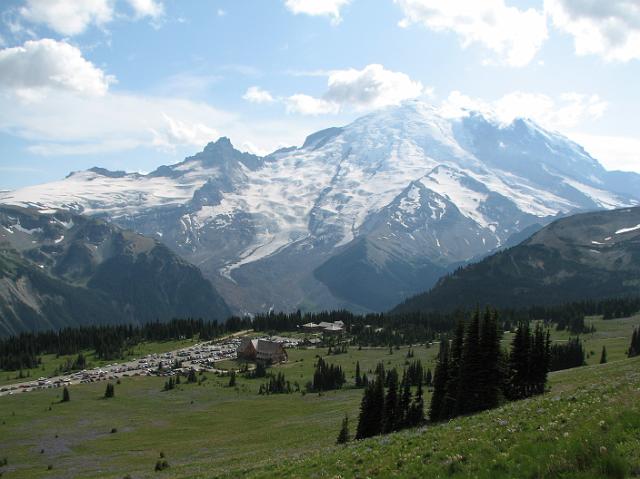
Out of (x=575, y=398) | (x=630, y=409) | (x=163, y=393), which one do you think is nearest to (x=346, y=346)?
(x=163, y=393)

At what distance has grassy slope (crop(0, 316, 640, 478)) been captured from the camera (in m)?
25.3

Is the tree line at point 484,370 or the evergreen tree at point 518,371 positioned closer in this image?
the tree line at point 484,370

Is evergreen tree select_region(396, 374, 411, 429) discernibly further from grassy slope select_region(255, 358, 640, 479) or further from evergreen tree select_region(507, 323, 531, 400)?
grassy slope select_region(255, 358, 640, 479)

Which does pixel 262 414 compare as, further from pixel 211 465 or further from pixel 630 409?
pixel 630 409

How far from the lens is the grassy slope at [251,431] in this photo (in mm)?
25312

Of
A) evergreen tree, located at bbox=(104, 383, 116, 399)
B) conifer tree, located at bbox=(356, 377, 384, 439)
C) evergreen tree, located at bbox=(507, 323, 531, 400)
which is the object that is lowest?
evergreen tree, located at bbox=(104, 383, 116, 399)

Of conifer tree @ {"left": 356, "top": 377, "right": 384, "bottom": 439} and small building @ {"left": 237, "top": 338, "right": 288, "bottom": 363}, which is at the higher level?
conifer tree @ {"left": 356, "top": 377, "right": 384, "bottom": 439}

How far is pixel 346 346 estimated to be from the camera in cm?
19462

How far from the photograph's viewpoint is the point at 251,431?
83.9 metres

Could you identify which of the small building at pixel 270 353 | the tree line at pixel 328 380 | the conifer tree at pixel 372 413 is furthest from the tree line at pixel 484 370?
the small building at pixel 270 353

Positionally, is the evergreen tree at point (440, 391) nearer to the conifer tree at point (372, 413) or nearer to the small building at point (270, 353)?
the conifer tree at point (372, 413)

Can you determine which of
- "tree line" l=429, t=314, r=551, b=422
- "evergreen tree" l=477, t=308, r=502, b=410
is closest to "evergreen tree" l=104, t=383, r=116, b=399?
"tree line" l=429, t=314, r=551, b=422

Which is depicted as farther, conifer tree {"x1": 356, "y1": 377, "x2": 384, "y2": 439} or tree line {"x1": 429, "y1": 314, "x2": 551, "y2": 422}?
conifer tree {"x1": 356, "y1": 377, "x2": 384, "y2": 439}

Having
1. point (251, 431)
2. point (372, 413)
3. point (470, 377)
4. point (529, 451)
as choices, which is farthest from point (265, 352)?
point (529, 451)
